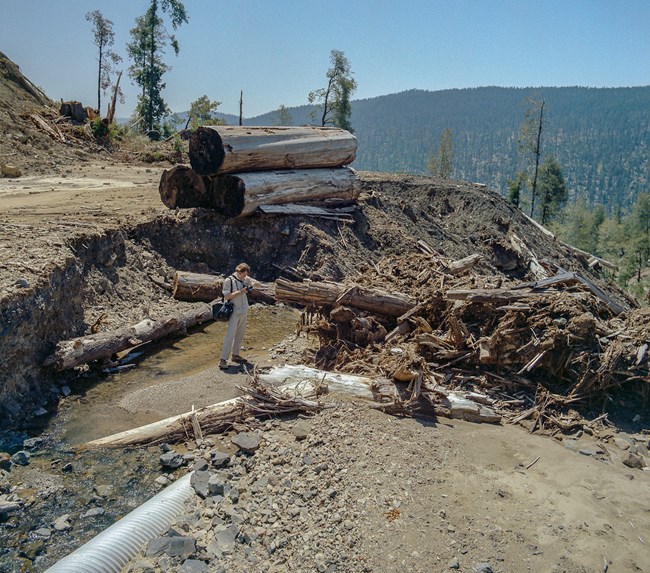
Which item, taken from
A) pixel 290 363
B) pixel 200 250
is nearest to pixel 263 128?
pixel 200 250

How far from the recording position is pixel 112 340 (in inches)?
323

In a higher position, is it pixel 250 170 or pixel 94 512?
pixel 250 170

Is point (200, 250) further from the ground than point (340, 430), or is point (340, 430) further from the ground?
point (200, 250)

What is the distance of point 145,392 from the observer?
7.55 metres

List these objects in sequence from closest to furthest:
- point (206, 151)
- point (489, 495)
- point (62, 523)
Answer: point (62, 523), point (489, 495), point (206, 151)

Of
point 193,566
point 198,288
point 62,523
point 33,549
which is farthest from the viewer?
point 198,288

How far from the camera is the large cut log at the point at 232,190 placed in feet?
39.9

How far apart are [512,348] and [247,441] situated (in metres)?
3.80

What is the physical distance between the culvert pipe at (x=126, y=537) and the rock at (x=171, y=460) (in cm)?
55

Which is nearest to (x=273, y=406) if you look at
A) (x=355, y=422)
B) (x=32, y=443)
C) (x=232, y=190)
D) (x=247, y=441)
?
(x=247, y=441)

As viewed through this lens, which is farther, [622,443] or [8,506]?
[622,443]

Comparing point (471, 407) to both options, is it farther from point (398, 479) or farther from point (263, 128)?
point (263, 128)

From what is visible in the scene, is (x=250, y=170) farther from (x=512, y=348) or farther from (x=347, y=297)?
(x=512, y=348)

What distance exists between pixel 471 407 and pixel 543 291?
90.9 inches
